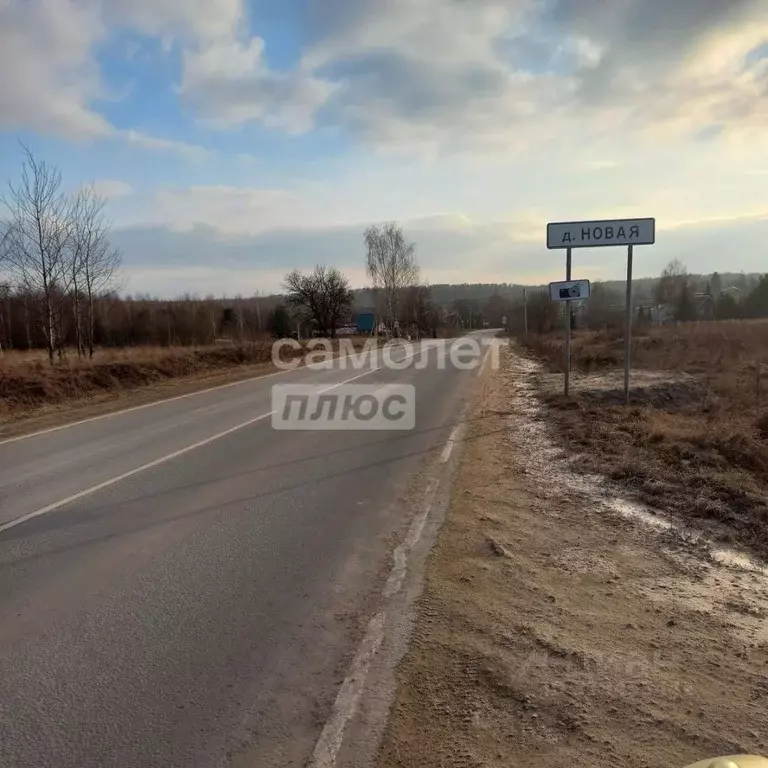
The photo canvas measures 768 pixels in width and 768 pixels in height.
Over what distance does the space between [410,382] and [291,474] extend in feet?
37.5

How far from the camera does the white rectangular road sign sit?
10727mm

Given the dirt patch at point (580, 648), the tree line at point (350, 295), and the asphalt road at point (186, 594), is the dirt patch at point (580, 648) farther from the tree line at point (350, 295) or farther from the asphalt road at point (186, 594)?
the tree line at point (350, 295)

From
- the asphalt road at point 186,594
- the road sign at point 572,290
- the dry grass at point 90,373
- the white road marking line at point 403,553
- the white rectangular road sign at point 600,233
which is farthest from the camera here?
the dry grass at point 90,373

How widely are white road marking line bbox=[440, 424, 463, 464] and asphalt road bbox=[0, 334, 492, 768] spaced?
0.64 ft

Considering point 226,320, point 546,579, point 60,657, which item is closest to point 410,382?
point 546,579

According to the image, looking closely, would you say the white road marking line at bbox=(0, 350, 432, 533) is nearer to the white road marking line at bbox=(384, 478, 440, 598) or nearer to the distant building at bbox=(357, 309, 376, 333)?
the white road marking line at bbox=(384, 478, 440, 598)

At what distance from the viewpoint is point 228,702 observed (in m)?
3.22

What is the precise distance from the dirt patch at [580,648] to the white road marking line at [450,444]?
256 cm

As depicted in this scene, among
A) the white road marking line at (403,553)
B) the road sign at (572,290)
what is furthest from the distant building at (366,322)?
the white road marking line at (403,553)

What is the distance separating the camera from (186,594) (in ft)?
14.7

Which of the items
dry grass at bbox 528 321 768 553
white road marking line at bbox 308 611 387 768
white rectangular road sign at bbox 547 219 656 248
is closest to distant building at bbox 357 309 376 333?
dry grass at bbox 528 321 768 553

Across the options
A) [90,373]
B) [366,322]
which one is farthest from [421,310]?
[90,373]

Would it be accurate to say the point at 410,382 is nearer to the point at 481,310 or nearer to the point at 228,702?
the point at 228,702

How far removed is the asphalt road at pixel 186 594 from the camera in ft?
9.92
